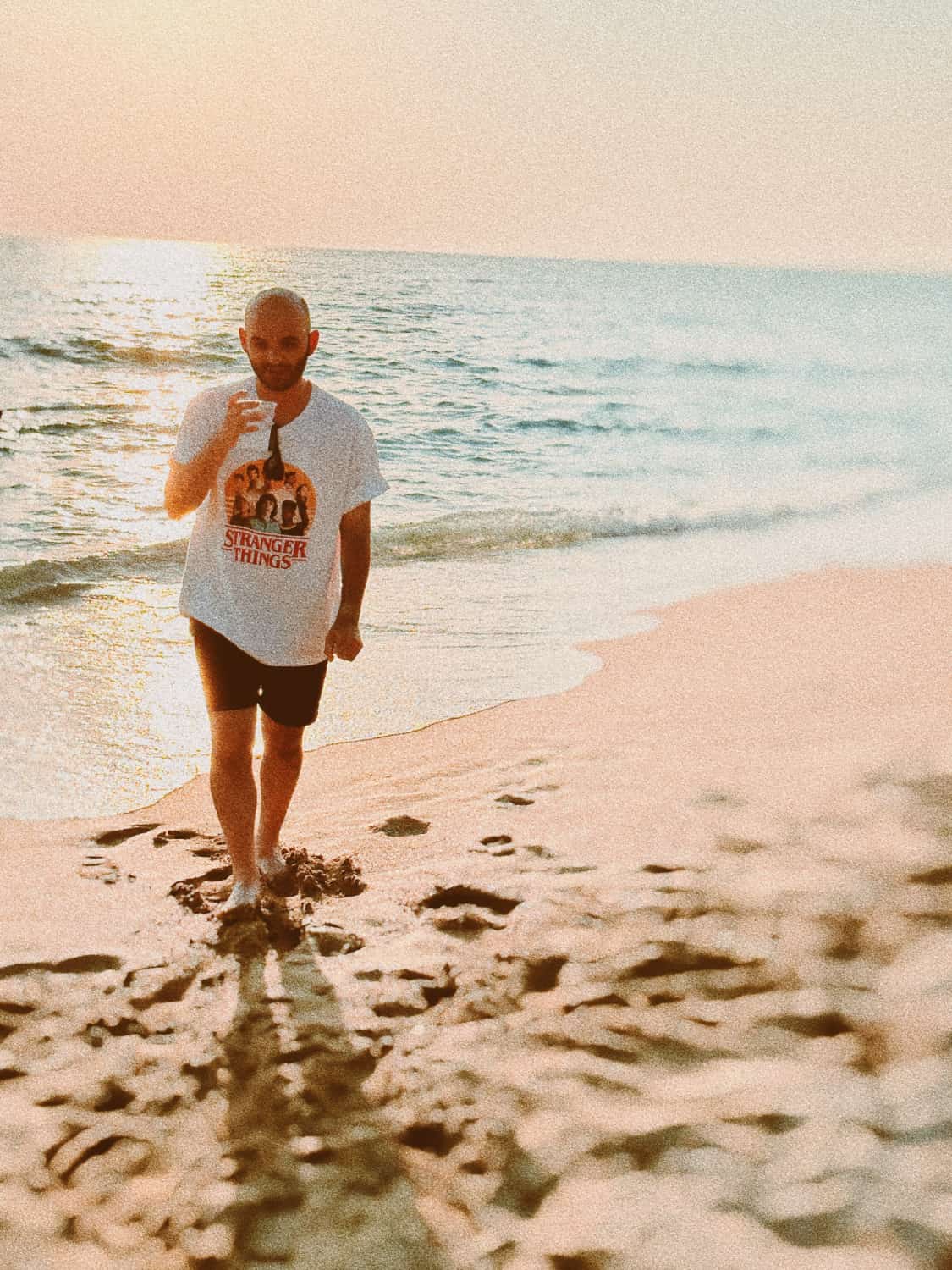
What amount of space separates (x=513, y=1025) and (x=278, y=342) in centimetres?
192

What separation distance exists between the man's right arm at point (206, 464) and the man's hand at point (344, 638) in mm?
540

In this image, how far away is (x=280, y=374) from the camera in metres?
3.00

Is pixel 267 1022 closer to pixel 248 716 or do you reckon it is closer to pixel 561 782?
pixel 248 716

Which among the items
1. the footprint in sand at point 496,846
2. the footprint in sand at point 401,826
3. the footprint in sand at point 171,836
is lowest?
the footprint in sand at point 171,836

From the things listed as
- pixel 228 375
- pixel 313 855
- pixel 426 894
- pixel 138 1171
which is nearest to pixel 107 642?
pixel 313 855

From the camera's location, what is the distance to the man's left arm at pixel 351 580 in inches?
126

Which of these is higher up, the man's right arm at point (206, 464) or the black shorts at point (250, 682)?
the man's right arm at point (206, 464)

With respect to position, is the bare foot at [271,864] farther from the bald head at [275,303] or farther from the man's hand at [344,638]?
the bald head at [275,303]

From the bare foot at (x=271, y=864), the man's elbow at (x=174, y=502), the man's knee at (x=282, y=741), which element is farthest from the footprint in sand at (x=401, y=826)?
the man's elbow at (x=174, y=502)

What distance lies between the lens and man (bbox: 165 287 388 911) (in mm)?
2996

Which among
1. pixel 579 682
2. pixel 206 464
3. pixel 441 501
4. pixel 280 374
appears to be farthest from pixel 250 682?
pixel 441 501

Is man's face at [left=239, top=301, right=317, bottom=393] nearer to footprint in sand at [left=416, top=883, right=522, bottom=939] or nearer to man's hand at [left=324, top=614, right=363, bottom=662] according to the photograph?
man's hand at [left=324, top=614, right=363, bottom=662]

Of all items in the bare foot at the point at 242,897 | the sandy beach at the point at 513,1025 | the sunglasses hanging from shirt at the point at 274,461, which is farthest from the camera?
the bare foot at the point at 242,897

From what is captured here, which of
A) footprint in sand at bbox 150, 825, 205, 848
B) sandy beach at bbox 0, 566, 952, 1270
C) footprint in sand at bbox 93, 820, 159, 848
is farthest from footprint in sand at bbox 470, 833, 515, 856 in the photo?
footprint in sand at bbox 93, 820, 159, 848
